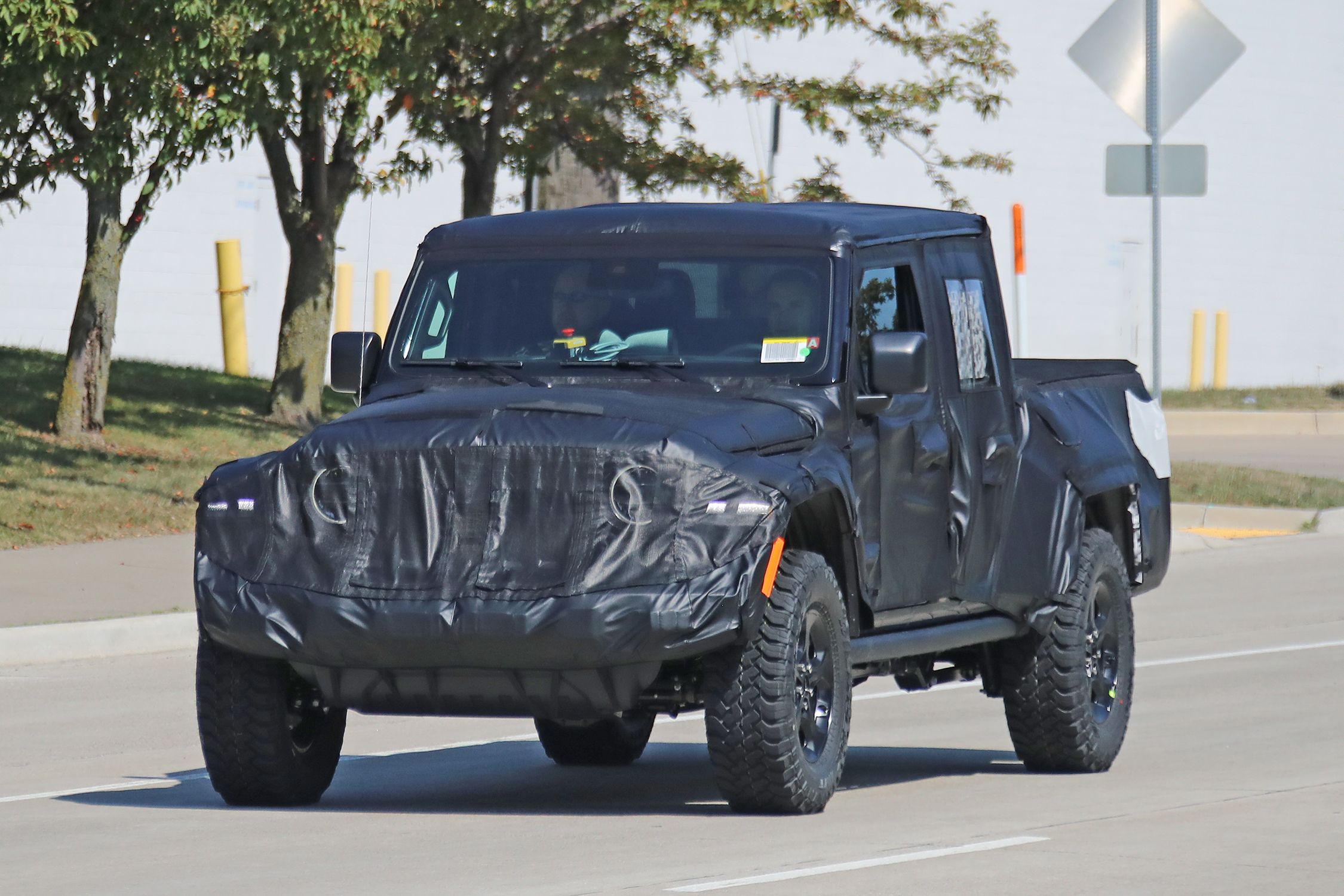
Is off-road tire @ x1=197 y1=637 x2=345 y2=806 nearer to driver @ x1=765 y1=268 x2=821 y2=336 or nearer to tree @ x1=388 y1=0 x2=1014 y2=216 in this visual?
driver @ x1=765 y1=268 x2=821 y2=336

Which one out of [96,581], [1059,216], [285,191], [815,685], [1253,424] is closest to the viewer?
[815,685]

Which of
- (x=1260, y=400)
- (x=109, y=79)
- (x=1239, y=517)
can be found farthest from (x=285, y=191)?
(x=1260, y=400)

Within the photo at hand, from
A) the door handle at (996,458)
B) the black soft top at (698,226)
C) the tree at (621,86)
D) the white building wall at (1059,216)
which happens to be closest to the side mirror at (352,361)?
the black soft top at (698,226)

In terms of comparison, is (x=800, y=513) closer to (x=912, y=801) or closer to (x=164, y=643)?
(x=912, y=801)

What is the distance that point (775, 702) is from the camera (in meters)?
7.04

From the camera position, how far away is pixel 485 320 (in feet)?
27.2

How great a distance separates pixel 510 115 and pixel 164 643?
28.9ft

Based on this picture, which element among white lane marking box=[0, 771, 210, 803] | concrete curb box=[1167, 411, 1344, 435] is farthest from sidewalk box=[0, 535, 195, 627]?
concrete curb box=[1167, 411, 1344, 435]

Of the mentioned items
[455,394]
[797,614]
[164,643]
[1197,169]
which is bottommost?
[164,643]

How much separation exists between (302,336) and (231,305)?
22.7ft

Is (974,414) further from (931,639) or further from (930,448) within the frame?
(931,639)

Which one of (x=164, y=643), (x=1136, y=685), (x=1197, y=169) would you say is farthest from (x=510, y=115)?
(x=1136, y=685)

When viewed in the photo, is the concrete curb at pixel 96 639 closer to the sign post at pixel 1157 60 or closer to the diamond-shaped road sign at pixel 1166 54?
the sign post at pixel 1157 60

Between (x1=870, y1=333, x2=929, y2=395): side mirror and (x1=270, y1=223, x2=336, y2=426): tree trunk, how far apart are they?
14.8m
